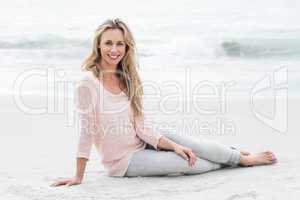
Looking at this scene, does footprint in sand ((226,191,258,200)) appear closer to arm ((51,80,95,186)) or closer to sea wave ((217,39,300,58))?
arm ((51,80,95,186))

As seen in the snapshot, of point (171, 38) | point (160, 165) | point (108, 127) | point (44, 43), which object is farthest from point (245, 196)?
point (171, 38)

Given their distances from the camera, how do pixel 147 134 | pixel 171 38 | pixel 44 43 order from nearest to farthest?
1. pixel 147 134
2. pixel 44 43
3. pixel 171 38

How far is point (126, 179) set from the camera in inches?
140

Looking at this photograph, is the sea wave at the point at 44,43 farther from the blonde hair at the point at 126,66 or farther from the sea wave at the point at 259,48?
the blonde hair at the point at 126,66

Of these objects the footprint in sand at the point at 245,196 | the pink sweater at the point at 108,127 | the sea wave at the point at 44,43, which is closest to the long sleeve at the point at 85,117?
the pink sweater at the point at 108,127

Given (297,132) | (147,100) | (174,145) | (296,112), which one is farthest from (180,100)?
(174,145)

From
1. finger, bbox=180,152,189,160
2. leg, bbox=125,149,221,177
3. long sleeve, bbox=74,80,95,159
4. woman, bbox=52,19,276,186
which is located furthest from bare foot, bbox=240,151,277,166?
long sleeve, bbox=74,80,95,159

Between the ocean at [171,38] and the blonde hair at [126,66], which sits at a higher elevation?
the ocean at [171,38]

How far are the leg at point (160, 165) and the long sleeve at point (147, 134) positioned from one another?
0.07 metres

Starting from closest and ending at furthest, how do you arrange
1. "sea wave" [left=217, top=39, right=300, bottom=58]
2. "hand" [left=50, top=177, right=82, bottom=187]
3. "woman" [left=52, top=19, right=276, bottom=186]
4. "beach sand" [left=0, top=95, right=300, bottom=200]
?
"beach sand" [left=0, top=95, right=300, bottom=200], "hand" [left=50, top=177, right=82, bottom=187], "woman" [left=52, top=19, right=276, bottom=186], "sea wave" [left=217, top=39, right=300, bottom=58]

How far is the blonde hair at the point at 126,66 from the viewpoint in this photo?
360 cm

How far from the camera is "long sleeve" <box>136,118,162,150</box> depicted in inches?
143

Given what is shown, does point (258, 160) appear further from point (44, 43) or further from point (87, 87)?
point (44, 43)

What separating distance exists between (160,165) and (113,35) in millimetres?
816
